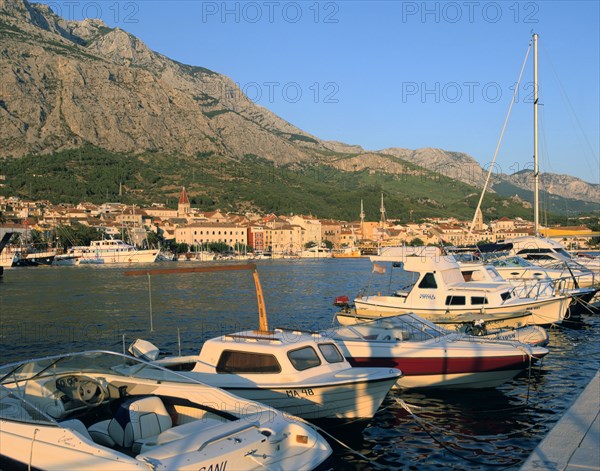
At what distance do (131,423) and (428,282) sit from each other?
1825 cm

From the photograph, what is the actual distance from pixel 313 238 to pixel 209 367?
183 m

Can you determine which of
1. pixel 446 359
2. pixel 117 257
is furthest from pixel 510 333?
pixel 117 257

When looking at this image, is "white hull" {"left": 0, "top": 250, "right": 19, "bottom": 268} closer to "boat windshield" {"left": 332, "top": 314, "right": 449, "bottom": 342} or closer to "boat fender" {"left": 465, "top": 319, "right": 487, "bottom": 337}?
"boat fender" {"left": 465, "top": 319, "right": 487, "bottom": 337}

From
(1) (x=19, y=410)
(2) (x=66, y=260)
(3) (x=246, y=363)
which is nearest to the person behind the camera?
(1) (x=19, y=410)

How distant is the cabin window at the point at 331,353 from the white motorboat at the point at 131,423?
169 inches

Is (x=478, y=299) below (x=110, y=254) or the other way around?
the other way around

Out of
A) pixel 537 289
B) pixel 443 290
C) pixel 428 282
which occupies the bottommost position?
pixel 537 289

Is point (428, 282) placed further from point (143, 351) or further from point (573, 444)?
point (573, 444)

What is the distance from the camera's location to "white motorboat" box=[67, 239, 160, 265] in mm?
126875

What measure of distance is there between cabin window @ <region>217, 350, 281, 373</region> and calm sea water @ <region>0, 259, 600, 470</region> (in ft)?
6.39

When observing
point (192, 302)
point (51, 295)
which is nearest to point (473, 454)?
point (192, 302)

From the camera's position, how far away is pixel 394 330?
18344 millimetres

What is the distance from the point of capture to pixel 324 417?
528 inches

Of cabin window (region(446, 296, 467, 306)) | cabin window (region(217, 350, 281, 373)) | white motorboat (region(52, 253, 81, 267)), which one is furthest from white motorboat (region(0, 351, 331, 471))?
white motorboat (region(52, 253, 81, 267))
